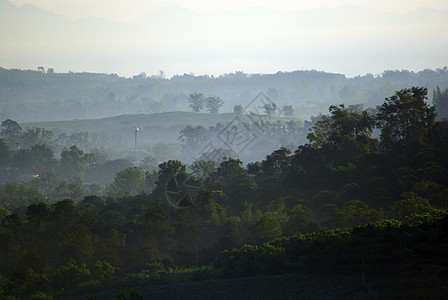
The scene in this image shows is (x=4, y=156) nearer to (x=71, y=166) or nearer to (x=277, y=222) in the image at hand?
(x=71, y=166)

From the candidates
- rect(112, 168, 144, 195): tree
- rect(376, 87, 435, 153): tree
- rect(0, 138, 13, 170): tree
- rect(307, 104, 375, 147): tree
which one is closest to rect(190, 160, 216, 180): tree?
rect(112, 168, 144, 195): tree

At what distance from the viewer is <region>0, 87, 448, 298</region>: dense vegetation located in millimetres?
45094

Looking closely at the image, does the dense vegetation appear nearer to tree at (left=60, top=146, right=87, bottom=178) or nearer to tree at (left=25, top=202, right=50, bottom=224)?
tree at (left=25, top=202, right=50, bottom=224)

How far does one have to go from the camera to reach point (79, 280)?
5162 centimetres

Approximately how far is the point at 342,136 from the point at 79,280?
5055 cm

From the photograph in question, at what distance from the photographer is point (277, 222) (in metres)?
59.9

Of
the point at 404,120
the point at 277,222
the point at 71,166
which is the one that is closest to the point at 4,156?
the point at 71,166

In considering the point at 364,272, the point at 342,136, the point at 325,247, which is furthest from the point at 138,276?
the point at 342,136

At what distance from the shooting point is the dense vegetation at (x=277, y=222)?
148 ft

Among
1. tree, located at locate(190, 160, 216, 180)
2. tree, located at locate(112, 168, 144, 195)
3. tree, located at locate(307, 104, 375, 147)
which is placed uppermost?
tree, located at locate(307, 104, 375, 147)

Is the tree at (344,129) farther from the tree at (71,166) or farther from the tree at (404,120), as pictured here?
the tree at (71,166)

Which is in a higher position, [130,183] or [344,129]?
[344,129]

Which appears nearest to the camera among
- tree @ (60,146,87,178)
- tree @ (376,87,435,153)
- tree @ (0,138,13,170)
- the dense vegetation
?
the dense vegetation

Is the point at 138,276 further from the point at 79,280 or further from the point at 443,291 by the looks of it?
the point at 443,291
